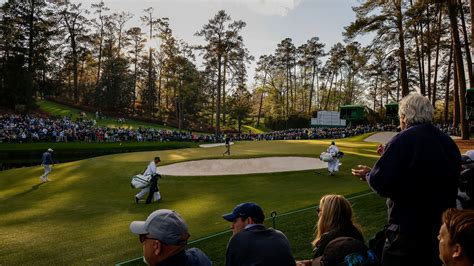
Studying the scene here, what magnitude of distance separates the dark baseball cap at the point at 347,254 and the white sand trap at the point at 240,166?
17.2 m

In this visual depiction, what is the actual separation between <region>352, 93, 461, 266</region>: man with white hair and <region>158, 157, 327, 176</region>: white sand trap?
1740 cm

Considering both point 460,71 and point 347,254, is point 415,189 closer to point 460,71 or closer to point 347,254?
point 347,254

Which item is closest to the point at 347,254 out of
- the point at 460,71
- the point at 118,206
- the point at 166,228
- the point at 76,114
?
the point at 166,228

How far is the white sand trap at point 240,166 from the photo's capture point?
21.2m

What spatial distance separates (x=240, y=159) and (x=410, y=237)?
19474mm

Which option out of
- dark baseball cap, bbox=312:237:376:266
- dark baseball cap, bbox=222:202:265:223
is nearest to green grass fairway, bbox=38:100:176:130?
dark baseball cap, bbox=222:202:265:223

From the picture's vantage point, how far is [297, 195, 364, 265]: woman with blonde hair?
12.8 feet

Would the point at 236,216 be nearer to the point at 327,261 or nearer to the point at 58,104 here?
the point at 327,261

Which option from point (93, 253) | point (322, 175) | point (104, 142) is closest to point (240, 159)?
point (322, 175)

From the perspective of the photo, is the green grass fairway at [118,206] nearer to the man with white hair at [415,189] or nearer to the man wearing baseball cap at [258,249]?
the man wearing baseball cap at [258,249]

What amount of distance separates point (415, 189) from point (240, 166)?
18.7 m

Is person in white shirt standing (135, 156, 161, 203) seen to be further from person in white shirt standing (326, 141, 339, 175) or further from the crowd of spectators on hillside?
the crowd of spectators on hillside

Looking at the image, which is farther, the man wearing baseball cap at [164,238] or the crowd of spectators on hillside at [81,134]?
the crowd of spectators on hillside at [81,134]

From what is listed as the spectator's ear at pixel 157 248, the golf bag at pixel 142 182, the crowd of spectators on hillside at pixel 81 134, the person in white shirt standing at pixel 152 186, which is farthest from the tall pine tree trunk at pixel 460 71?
the spectator's ear at pixel 157 248
